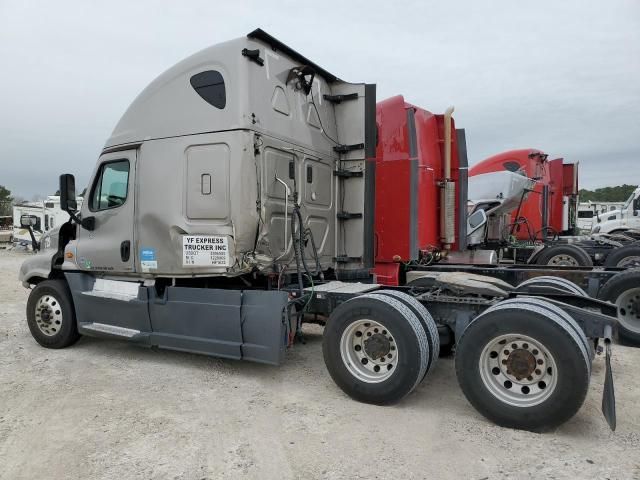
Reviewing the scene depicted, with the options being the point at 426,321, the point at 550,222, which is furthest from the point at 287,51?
the point at 550,222

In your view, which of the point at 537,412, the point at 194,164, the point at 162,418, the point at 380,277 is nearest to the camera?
the point at 537,412

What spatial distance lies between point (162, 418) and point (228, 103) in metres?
3.07

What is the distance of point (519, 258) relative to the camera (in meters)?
13.1

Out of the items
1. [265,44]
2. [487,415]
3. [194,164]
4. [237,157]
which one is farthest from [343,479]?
[265,44]

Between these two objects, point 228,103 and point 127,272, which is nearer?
point 228,103

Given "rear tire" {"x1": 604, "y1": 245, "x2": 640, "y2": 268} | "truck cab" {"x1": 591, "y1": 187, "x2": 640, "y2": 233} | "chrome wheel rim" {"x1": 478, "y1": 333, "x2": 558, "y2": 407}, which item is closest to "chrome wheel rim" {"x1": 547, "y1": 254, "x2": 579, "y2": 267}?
"rear tire" {"x1": 604, "y1": 245, "x2": 640, "y2": 268}

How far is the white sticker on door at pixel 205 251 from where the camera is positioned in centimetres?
505

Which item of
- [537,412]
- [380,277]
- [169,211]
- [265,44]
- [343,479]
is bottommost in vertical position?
[343,479]

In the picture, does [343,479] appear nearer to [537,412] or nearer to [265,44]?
[537,412]

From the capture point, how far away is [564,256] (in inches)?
451

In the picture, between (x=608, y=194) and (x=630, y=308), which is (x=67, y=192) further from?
(x=608, y=194)

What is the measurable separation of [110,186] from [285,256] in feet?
7.92

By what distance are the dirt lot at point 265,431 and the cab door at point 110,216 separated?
50.1 inches

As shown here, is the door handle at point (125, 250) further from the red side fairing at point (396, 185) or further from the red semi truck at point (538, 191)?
the red semi truck at point (538, 191)
